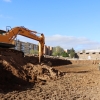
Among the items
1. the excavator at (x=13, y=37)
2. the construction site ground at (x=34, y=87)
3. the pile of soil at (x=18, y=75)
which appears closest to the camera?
the construction site ground at (x=34, y=87)

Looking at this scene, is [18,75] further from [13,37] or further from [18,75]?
[13,37]

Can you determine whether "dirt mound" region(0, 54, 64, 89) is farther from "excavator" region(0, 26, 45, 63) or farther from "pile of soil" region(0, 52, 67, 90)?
"excavator" region(0, 26, 45, 63)

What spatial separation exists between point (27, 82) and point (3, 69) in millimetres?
1619

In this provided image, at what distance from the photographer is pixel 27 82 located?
1223 centimetres

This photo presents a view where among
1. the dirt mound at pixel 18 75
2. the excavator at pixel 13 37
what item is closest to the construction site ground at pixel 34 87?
the dirt mound at pixel 18 75

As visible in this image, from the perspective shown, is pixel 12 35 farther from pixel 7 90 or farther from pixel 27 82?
pixel 7 90

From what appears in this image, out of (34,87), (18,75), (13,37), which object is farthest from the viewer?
(13,37)

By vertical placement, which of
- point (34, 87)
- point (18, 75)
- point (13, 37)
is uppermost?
point (13, 37)

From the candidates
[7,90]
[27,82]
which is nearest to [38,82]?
[27,82]

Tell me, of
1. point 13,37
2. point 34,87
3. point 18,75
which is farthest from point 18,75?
point 13,37

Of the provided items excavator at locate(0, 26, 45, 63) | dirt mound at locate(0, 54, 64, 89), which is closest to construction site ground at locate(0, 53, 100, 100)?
dirt mound at locate(0, 54, 64, 89)

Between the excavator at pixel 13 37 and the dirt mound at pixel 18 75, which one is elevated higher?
the excavator at pixel 13 37

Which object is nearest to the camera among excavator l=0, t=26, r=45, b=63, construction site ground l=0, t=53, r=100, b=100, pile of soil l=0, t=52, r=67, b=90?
construction site ground l=0, t=53, r=100, b=100

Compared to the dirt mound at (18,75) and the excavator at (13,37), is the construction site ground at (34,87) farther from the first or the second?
the excavator at (13,37)
